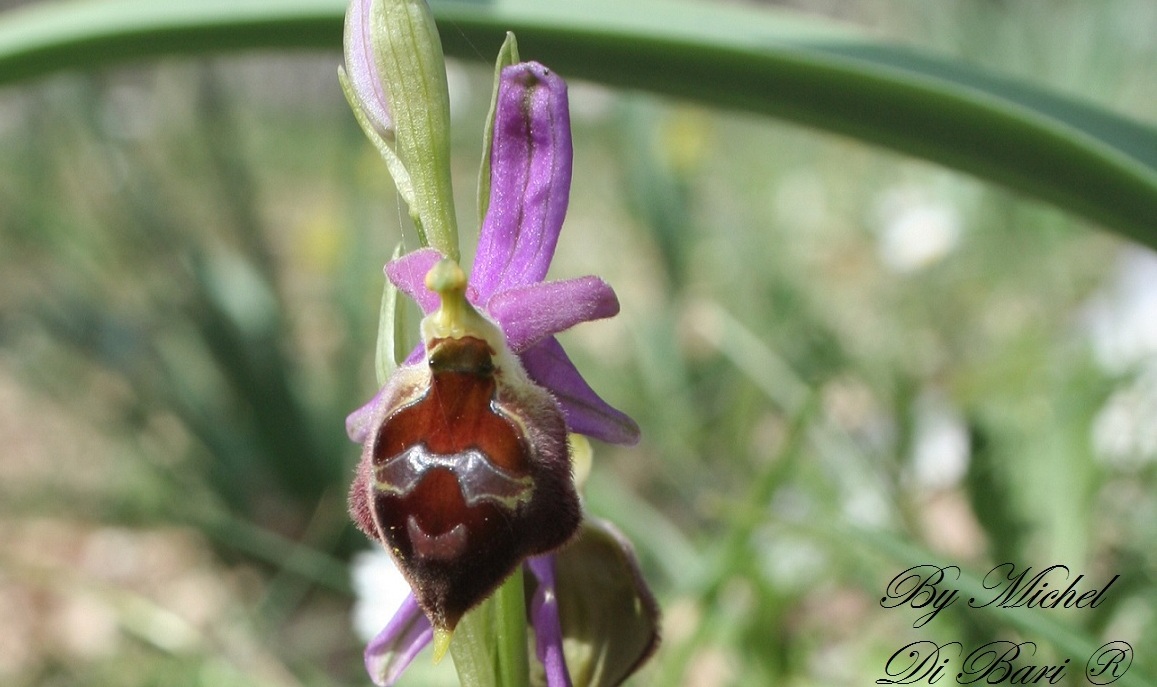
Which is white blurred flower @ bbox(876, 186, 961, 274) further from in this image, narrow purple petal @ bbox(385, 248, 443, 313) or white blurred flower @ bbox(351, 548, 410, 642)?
narrow purple petal @ bbox(385, 248, 443, 313)

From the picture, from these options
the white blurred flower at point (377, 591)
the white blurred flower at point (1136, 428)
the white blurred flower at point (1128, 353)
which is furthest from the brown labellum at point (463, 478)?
the white blurred flower at point (1136, 428)

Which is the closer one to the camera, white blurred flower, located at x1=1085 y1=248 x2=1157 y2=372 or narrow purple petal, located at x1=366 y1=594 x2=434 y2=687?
narrow purple petal, located at x1=366 y1=594 x2=434 y2=687

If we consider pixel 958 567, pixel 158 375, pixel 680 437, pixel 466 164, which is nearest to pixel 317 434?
pixel 158 375

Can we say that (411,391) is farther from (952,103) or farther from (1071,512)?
(1071,512)

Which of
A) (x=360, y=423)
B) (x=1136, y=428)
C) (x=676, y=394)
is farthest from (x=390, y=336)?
(x=676, y=394)

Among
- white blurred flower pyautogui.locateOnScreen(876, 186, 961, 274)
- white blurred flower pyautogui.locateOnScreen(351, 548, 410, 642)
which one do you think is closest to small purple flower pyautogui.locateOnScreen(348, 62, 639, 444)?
white blurred flower pyautogui.locateOnScreen(351, 548, 410, 642)

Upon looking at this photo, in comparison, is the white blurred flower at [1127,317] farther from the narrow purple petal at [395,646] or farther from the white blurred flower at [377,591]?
the narrow purple petal at [395,646]
